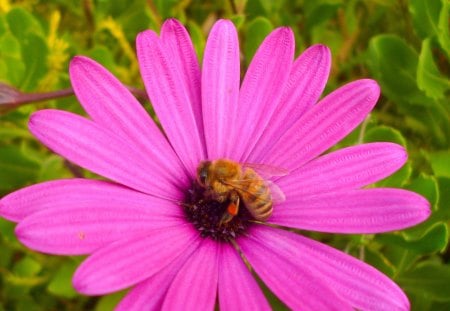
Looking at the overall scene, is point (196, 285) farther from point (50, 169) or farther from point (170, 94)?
point (50, 169)

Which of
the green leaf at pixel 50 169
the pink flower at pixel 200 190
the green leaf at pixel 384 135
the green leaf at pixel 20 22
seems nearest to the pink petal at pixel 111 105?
the pink flower at pixel 200 190

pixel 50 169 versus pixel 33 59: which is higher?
pixel 33 59

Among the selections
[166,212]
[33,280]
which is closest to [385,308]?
[166,212]

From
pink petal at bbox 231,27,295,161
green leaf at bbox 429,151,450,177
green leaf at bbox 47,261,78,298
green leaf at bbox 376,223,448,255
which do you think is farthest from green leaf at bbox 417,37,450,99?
green leaf at bbox 47,261,78,298

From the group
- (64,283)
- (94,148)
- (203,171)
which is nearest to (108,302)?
(64,283)

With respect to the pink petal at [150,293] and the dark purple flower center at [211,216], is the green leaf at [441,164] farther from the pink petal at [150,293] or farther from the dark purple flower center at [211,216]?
the pink petal at [150,293]
